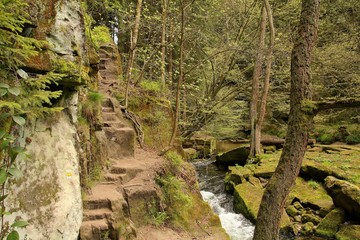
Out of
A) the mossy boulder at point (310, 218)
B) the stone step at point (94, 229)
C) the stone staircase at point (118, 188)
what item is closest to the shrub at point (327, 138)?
the mossy boulder at point (310, 218)

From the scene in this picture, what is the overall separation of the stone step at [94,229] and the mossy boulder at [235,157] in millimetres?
10490

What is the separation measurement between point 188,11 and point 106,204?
7.01m

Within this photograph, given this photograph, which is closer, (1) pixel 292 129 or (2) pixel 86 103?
(1) pixel 292 129

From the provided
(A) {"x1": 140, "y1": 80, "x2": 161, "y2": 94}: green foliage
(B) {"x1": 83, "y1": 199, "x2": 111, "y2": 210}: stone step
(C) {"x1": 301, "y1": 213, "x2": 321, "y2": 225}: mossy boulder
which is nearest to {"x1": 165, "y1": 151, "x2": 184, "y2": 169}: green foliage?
(B) {"x1": 83, "y1": 199, "x2": 111, "y2": 210}: stone step

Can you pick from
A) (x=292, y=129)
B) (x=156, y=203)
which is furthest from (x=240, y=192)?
(x=292, y=129)

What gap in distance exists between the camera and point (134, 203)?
216 inches

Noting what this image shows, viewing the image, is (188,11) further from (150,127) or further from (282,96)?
(282,96)

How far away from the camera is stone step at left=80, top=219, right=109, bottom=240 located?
4.10m

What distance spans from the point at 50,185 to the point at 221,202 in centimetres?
765

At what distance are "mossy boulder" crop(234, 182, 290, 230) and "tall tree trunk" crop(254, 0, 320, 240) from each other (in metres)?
3.72

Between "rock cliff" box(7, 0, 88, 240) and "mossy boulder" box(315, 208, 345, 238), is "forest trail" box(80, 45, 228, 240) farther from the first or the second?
"mossy boulder" box(315, 208, 345, 238)

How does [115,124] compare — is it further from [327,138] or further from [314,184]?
[327,138]

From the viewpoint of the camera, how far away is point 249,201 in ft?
29.0

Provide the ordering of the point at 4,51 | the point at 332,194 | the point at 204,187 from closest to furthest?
the point at 4,51, the point at 332,194, the point at 204,187
